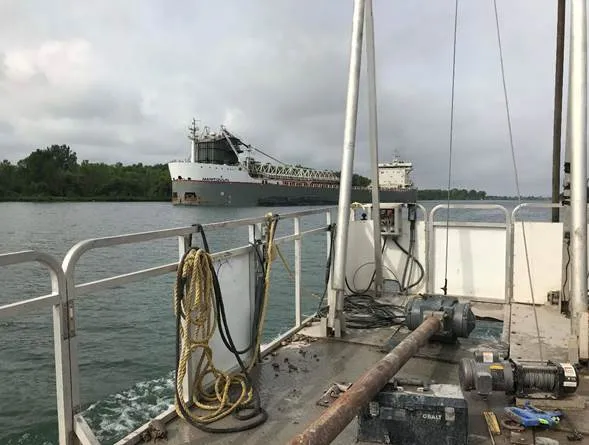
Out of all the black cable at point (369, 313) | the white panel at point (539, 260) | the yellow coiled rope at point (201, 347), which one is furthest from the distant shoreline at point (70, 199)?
the yellow coiled rope at point (201, 347)

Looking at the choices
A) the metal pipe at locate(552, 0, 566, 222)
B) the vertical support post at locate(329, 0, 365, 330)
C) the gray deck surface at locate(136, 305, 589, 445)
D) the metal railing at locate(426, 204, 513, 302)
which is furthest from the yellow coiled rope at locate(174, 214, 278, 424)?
the metal pipe at locate(552, 0, 566, 222)

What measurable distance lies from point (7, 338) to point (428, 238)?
741 cm

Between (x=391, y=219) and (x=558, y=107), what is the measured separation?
5.30m

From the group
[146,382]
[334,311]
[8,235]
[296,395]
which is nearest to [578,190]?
[334,311]

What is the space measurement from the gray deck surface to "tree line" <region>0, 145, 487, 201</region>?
89052mm

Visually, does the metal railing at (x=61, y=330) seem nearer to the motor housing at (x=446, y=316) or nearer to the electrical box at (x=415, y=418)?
the electrical box at (x=415, y=418)

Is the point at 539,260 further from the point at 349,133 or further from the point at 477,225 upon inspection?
the point at 349,133

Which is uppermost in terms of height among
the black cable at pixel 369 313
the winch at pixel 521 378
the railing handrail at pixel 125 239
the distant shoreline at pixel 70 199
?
the distant shoreline at pixel 70 199

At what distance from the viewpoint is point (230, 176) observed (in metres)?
70.9

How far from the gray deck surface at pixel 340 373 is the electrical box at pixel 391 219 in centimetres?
182

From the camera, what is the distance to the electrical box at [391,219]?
672 centimetres

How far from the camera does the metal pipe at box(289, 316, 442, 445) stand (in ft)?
6.62

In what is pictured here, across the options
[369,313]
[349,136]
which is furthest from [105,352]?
[349,136]

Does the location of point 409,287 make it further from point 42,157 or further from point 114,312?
point 42,157
